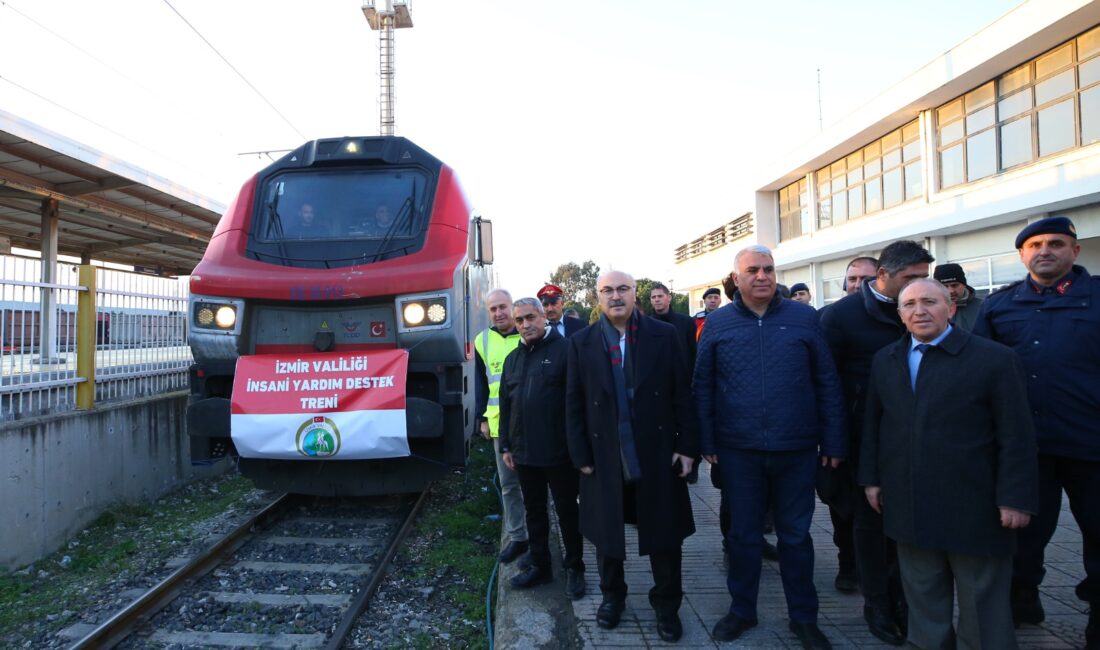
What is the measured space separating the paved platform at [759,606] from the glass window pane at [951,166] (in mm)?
12732

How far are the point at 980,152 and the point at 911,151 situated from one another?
271cm

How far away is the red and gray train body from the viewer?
15.8 ft

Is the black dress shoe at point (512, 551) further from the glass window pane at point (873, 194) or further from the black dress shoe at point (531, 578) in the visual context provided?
the glass window pane at point (873, 194)

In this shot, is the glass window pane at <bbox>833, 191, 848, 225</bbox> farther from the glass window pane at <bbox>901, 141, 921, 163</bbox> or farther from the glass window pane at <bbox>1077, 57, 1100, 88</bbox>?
the glass window pane at <bbox>1077, 57, 1100, 88</bbox>

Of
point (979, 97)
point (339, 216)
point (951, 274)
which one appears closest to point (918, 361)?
point (951, 274)

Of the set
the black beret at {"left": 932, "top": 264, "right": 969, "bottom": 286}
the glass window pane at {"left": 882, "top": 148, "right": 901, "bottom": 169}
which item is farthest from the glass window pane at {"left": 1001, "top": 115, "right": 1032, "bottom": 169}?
the black beret at {"left": 932, "top": 264, "right": 969, "bottom": 286}

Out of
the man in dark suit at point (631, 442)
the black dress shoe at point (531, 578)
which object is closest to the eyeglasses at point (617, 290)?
the man in dark suit at point (631, 442)

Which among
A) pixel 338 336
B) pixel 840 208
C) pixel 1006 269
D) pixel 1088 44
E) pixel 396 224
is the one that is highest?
pixel 1088 44

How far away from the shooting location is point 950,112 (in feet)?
50.8

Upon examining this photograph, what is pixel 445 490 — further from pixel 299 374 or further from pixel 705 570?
pixel 705 570

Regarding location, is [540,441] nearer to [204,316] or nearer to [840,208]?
[204,316]

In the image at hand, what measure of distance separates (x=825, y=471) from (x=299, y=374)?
3540mm

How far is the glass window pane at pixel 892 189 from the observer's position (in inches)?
688

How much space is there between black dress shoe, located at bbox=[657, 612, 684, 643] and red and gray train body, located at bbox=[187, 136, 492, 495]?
2.14m
